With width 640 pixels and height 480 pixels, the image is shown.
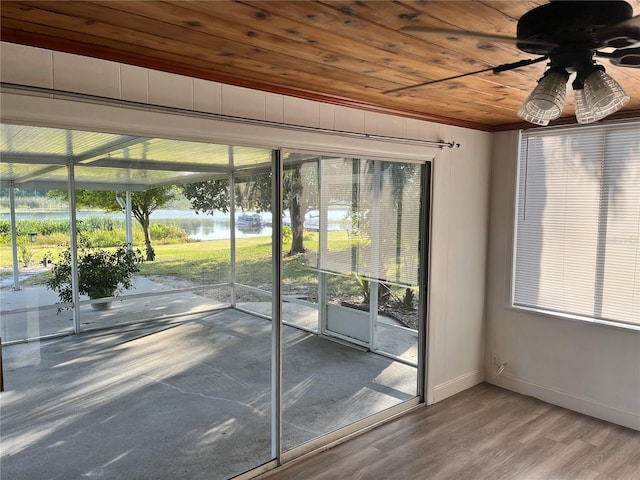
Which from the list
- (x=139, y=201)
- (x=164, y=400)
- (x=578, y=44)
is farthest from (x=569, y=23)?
(x=164, y=400)

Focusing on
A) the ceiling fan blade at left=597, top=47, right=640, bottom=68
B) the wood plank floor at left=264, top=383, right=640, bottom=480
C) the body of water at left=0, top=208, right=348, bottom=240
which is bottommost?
the wood plank floor at left=264, top=383, right=640, bottom=480

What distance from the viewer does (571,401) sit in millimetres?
3781

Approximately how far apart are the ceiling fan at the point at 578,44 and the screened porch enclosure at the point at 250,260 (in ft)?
5.47

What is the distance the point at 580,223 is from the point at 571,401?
1.45 m

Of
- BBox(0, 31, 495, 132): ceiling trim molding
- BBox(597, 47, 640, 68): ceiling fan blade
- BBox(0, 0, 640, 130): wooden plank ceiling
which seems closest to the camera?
BBox(597, 47, 640, 68): ceiling fan blade

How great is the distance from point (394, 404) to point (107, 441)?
6.86ft

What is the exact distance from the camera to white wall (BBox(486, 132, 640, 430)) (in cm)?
351

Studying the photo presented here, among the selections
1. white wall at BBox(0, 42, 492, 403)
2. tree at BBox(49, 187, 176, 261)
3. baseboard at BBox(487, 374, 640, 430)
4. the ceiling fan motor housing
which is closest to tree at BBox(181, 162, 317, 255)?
tree at BBox(49, 187, 176, 261)

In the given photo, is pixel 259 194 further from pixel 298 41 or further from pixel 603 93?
pixel 603 93

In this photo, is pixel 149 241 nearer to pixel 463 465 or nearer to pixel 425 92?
pixel 425 92

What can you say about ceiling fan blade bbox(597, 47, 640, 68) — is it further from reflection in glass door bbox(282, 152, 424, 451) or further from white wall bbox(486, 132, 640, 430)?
white wall bbox(486, 132, 640, 430)

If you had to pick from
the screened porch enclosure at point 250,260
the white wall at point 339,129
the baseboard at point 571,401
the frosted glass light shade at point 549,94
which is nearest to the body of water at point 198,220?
the screened porch enclosure at point 250,260

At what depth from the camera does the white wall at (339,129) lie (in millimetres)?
1960

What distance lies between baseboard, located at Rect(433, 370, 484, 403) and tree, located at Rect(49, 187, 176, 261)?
102 inches
